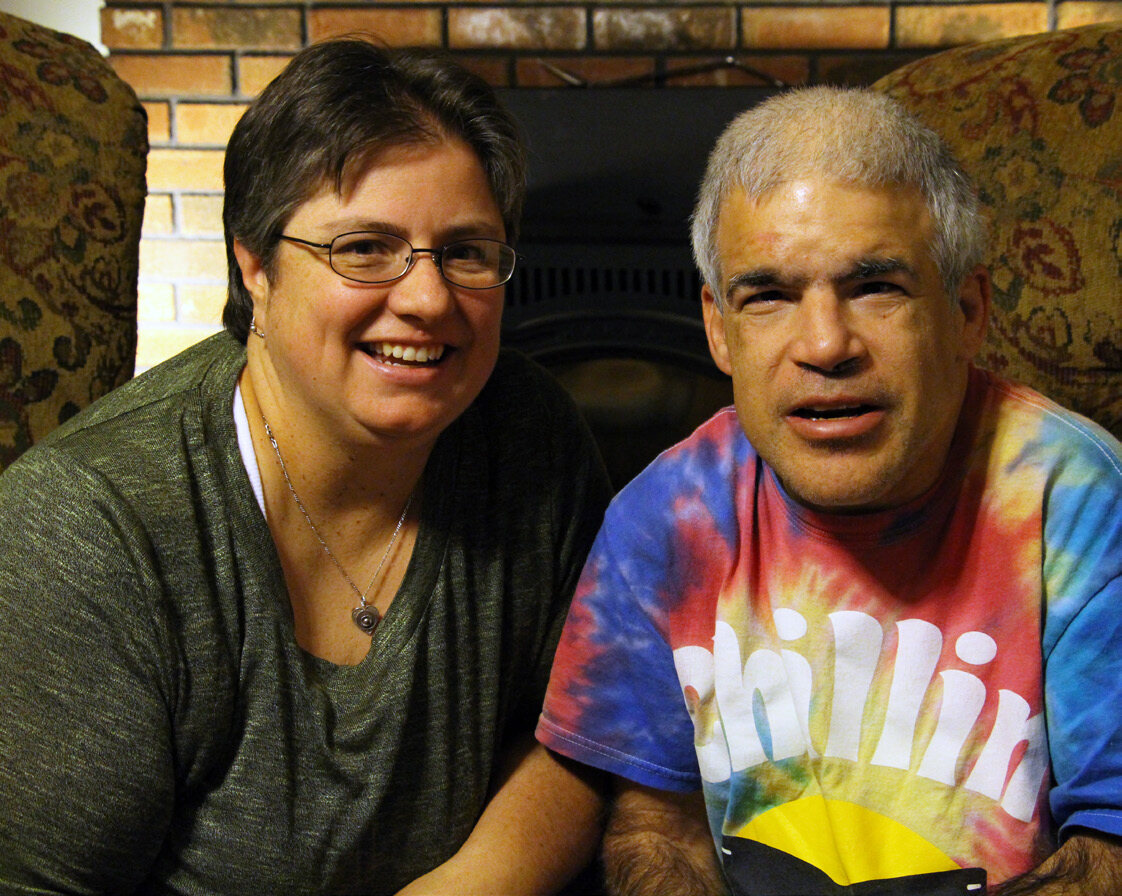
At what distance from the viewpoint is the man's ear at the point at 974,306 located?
3.23 feet

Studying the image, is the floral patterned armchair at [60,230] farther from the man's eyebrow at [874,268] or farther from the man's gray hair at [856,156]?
the man's eyebrow at [874,268]

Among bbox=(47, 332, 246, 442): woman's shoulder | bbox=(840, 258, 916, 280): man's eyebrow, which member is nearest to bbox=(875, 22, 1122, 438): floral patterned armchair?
bbox=(840, 258, 916, 280): man's eyebrow

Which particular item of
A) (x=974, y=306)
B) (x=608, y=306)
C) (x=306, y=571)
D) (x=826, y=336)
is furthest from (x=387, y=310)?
(x=608, y=306)

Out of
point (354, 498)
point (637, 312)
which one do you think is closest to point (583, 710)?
point (354, 498)

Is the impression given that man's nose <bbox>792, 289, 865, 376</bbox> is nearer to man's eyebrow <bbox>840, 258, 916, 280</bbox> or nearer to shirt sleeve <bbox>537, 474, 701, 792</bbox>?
man's eyebrow <bbox>840, 258, 916, 280</bbox>

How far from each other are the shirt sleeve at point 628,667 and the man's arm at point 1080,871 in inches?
12.7

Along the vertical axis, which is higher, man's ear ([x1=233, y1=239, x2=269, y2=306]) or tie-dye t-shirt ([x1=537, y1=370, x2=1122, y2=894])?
man's ear ([x1=233, y1=239, x2=269, y2=306])

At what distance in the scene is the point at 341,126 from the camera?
1.01 meters

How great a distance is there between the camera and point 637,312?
6.77 feet

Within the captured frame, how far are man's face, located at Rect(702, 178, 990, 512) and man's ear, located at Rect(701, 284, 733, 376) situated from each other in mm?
69

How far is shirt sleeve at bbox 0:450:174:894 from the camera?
37.1 inches

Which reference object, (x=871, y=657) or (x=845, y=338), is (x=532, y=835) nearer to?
(x=871, y=657)

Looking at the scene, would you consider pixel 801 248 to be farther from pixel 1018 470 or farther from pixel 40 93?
pixel 40 93

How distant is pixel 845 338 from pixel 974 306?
18 cm
